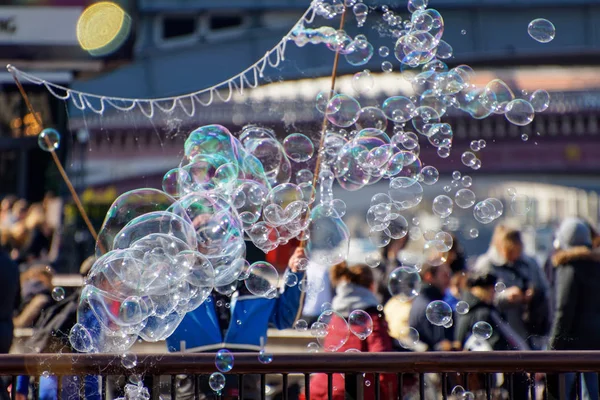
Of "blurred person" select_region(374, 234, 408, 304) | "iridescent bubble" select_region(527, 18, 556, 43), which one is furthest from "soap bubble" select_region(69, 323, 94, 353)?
"iridescent bubble" select_region(527, 18, 556, 43)

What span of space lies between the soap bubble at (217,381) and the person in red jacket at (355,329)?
63cm

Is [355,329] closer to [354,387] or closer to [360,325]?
[360,325]

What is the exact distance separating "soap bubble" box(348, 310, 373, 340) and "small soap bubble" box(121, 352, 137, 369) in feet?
3.88

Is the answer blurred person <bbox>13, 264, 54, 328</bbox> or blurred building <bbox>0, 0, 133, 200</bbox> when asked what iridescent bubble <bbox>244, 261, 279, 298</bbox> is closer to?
blurred person <bbox>13, 264, 54, 328</bbox>

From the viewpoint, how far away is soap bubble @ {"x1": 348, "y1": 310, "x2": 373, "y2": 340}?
475 centimetres

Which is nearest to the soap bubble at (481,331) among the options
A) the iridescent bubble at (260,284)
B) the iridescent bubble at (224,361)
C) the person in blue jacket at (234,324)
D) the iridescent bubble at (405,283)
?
the iridescent bubble at (405,283)

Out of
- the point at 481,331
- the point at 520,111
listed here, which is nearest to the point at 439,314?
the point at 481,331

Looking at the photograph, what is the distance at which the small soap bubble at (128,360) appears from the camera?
4051 mm

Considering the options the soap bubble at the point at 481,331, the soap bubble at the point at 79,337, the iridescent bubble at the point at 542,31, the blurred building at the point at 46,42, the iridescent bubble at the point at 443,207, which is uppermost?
the blurred building at the point at 46,42

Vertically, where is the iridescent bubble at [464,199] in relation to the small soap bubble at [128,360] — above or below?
above

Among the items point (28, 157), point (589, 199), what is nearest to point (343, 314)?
point (28, 157)

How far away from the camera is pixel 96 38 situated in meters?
12.9

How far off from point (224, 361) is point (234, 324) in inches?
18.1

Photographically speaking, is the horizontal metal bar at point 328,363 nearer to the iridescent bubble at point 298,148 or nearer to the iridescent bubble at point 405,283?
the iridescent bubble at point 405,283
